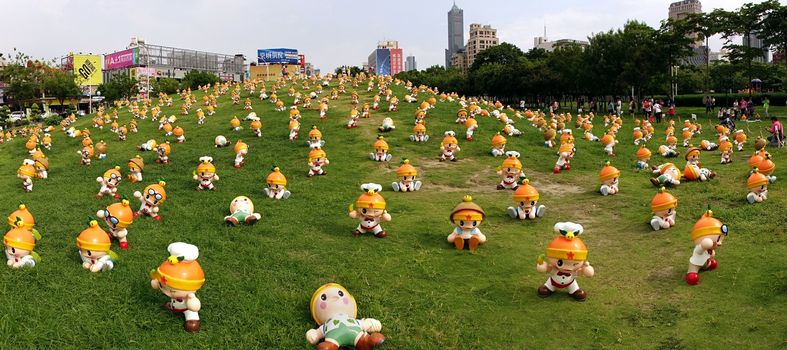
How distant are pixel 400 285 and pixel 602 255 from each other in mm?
4460

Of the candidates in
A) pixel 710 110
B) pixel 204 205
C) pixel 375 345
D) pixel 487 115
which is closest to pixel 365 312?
pixel 375 345

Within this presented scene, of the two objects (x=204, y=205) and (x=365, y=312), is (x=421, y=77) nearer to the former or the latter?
(x=204, y=205)

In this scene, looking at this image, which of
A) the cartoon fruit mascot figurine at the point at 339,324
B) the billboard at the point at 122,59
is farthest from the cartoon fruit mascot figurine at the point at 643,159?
the billboard at the point at 122,59

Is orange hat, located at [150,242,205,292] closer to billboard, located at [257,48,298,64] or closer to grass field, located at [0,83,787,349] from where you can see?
grass field, located at [0,83,787,349]

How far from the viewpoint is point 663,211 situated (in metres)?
13.0

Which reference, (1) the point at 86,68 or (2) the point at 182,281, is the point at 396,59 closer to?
(1) the point at 86,68

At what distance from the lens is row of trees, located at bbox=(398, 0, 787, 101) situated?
139 ft

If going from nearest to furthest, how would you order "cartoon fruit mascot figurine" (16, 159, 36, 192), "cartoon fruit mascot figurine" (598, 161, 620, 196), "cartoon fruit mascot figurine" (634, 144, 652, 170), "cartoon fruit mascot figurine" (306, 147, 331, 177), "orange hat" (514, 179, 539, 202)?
1. "orange hat" (514, 179, 539, 202)
2. "cartoon fruit mascot figurine" (598, 161, 620, 196)
3. "cartoon fruit mascot figurine" (16, 159, 36, 192)
4. "cartoon fruit mascot figurine" (306, 147, 331, 177)
5. "cartoon fruit mascot figurine" (634, 144, 652, 170)

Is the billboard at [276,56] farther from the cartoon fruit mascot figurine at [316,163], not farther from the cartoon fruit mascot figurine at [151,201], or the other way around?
the cartoon fruit mascot figurine at [151,201]

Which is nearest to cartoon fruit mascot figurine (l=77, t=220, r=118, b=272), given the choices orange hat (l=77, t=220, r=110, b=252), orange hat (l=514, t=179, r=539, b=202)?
orange hat (l=77, t=220, r=110, b=252)

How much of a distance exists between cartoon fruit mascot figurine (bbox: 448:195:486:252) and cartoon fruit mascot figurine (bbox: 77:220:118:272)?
22.2 feet

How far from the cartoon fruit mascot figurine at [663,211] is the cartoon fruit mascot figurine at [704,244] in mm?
2848

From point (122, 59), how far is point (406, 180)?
10328cm

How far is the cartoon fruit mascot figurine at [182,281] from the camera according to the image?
871cm
